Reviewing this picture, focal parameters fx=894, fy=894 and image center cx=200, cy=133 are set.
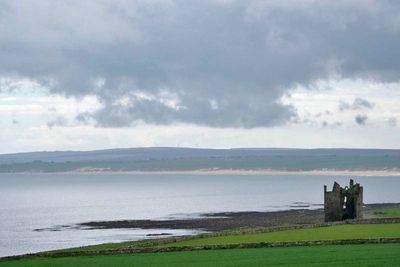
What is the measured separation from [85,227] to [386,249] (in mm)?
62058

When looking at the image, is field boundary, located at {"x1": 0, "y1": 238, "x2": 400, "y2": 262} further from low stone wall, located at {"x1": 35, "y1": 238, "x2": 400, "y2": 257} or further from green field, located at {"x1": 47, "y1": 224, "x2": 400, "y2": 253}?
green field, located at {"x1": 47, "y1": 224, "x2": 400, "y2": 253}

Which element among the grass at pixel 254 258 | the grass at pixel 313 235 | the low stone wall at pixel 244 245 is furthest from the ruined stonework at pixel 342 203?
the grass at pixel 254 258

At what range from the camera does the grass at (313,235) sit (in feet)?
150

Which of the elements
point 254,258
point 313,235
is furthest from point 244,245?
point 254,258

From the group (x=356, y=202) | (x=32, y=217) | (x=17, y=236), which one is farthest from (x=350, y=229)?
(x=32, y=217)

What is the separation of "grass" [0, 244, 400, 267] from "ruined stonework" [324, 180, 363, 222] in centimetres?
2657

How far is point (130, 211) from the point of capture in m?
132

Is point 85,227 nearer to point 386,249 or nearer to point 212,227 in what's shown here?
point 212,227

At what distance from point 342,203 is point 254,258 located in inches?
1262

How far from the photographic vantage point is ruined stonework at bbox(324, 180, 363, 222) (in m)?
67.1

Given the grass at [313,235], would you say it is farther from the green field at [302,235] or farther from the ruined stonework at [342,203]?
the ruined stonework at [342,203]

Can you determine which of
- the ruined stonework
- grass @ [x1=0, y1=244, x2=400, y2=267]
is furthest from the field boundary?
the ruined stonework

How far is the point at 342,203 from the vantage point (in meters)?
68.0

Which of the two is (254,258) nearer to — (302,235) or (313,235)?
(313,235)
